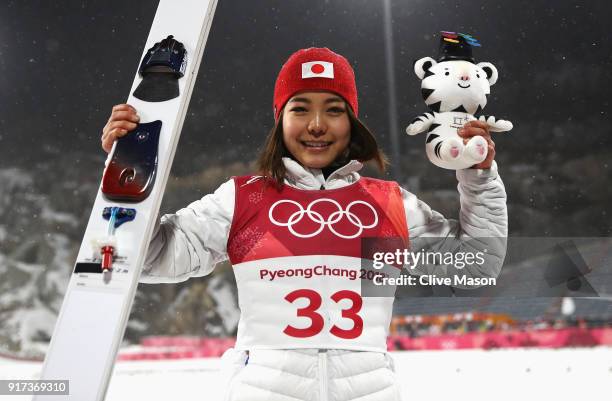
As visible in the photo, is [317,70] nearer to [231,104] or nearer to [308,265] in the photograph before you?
[308,265]

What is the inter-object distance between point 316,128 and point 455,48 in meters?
0.33

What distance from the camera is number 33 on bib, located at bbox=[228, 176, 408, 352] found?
1.04 metres

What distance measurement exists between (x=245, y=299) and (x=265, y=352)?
0.10 metres

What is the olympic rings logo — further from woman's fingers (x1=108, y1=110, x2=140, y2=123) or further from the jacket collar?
woman's fingers (x1=108, y1=110, x2=140, y2=123)

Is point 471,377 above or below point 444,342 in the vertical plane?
below

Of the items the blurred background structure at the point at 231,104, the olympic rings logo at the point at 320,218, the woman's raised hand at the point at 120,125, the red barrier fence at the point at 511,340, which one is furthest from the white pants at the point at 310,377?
the blurred background structure at the point at 231,104

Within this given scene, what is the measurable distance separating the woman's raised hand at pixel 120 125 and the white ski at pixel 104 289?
21 mm

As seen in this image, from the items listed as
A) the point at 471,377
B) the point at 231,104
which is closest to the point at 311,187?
the point at 471,377

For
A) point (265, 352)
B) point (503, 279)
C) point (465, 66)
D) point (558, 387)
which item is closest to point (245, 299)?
point (265, 352)

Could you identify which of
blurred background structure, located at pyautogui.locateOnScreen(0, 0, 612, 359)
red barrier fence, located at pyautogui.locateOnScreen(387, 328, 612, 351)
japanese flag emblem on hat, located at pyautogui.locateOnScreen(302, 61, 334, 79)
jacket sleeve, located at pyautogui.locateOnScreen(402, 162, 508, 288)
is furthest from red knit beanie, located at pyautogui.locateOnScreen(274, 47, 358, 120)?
blurred background structure, located at pyautogui.locateOnScreen(0, 0, 612, 359)

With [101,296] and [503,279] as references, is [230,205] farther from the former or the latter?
[503,279]

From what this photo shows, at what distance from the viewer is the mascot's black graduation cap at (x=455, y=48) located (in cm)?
124

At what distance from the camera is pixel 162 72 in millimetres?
1214

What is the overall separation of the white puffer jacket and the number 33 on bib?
2 centimetres
